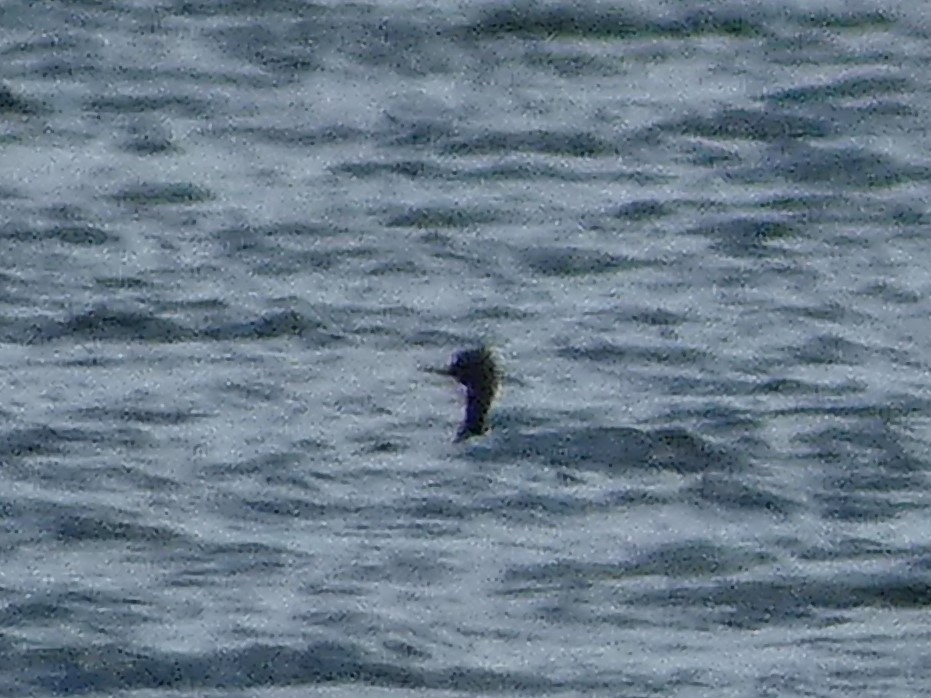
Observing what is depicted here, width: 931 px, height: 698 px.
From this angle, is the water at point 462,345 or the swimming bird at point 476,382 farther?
the swimming bird at point 476,382

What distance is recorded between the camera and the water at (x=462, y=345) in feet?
27.0

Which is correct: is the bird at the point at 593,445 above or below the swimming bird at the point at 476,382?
below

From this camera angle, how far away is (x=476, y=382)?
9.38 m

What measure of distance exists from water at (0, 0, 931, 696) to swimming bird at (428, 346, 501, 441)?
0.05m

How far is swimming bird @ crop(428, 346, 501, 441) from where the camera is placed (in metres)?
9.14

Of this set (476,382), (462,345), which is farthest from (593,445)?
(462,345)

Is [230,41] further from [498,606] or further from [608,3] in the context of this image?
[498,606]

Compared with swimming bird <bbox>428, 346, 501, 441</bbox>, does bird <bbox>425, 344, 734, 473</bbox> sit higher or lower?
lower

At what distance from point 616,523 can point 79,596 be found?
109cm

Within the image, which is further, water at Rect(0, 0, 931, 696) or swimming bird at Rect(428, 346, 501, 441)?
swimming bird at Rect(428, 346, 501, 441)

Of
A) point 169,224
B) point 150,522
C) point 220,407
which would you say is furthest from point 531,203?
point 150,522

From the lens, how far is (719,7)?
39.9 feet

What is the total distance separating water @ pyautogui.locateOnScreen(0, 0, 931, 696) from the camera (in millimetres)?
8234

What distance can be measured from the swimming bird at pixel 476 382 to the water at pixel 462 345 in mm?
50
